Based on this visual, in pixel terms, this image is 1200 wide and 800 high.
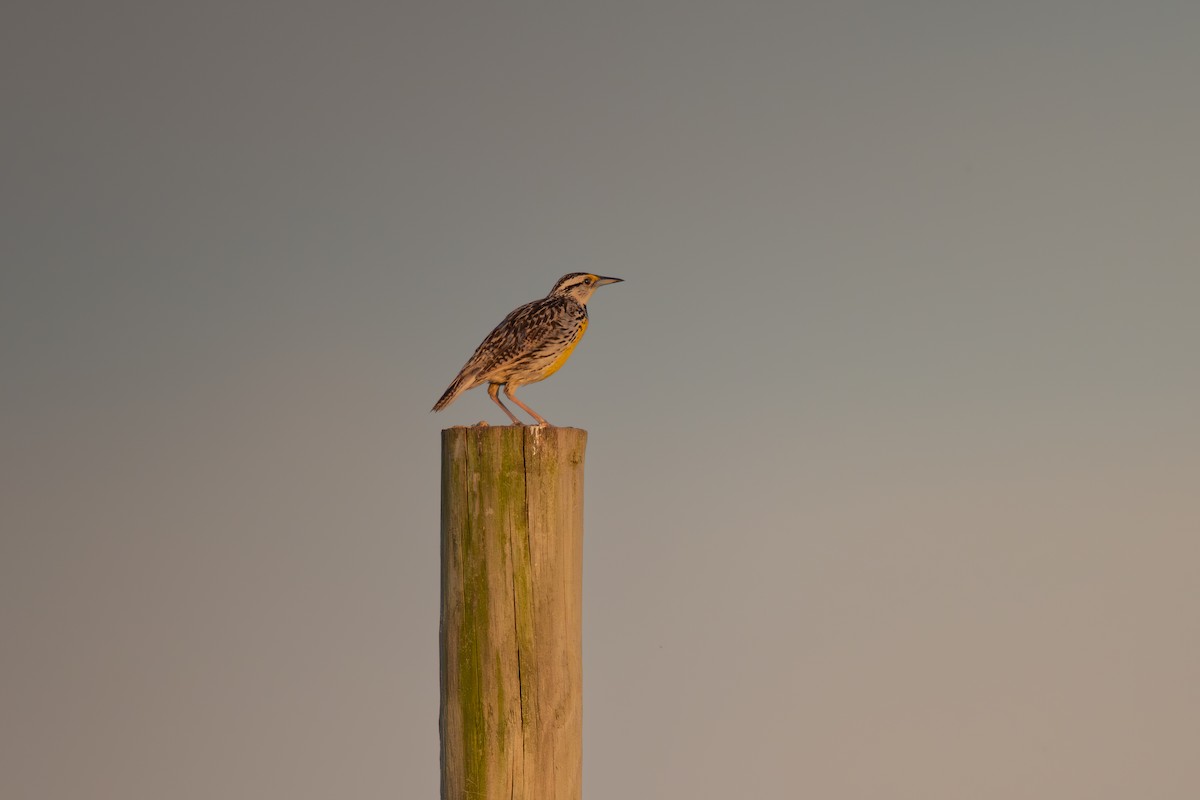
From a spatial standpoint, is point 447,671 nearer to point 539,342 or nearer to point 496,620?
point 496,620

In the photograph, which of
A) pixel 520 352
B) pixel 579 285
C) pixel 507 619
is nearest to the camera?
pixel 507 619

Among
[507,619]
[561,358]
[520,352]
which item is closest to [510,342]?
[520,352]

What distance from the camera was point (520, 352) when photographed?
5445mm

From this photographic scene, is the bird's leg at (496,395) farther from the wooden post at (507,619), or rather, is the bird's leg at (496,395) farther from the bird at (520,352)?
the wooden post at (507,619)

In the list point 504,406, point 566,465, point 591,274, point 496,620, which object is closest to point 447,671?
point 496,620

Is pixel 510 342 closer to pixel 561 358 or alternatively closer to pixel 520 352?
pixel 520 352

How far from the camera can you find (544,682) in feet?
12.4

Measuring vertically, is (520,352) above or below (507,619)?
above

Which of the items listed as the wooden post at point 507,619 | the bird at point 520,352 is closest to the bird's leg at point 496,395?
the bird at point 520,352

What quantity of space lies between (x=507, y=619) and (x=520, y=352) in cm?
197

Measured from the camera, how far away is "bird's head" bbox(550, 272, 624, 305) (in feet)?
20.1

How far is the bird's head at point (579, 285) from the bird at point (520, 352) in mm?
389

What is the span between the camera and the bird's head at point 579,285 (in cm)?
613

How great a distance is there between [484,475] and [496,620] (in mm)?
502
